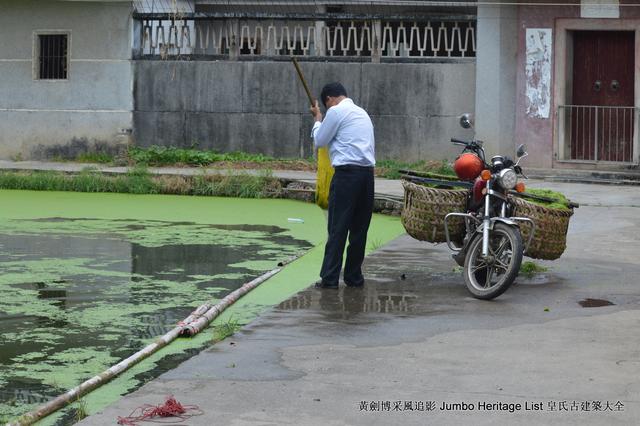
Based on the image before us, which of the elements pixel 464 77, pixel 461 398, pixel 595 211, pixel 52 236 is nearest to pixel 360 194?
pixel 461 398

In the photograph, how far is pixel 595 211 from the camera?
1450 cm

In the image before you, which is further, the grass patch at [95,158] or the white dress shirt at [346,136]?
the grass patch at [95,158]

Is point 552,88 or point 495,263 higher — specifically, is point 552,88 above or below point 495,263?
above

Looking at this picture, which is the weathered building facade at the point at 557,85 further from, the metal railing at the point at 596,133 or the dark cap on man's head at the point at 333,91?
the dark cap on man's head at the point at 333,91

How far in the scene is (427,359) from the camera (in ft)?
23.1

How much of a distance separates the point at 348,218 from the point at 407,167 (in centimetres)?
940

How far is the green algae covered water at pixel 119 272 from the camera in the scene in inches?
280

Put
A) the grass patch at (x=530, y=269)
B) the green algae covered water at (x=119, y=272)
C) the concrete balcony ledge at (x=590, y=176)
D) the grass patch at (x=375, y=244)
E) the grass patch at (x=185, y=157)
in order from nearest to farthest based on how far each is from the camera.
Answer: the green algae covered water at (x=119, y=272), the grass patch at (x=530, y=269), the grass patch at (x=375, y=244), the concrete balcony ledge at (x=590, y=176), the grass patch at (x=185, y=157)

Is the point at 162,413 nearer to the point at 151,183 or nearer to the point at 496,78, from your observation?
the point at 151,183

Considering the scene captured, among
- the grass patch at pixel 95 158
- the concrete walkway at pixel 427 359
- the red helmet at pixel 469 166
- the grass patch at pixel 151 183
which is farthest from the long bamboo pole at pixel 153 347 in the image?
the grass patch at pixel 95 158

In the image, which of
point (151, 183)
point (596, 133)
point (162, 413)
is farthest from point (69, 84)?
point (162, 413)

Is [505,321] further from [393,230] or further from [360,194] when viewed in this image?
[393,230]

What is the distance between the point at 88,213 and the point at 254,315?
6.97m

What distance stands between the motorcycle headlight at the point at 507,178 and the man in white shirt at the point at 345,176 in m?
1.07
